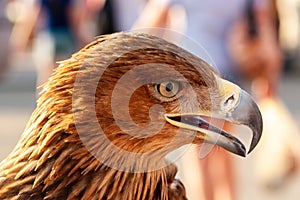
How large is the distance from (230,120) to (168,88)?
0.27m

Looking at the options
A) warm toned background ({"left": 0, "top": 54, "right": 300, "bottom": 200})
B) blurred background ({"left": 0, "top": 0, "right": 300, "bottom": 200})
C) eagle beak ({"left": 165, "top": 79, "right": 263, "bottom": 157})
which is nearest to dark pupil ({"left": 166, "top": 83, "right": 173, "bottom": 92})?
eagle beak ({"left": 165, "top": 79, "right": 263, "bottom": 157})

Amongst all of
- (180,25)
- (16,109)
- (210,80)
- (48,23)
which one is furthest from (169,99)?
(16,109)

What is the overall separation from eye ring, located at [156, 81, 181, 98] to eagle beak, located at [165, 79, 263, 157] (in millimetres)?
107

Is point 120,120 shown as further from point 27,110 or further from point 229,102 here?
point 27,110

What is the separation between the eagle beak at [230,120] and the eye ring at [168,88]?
0.11m

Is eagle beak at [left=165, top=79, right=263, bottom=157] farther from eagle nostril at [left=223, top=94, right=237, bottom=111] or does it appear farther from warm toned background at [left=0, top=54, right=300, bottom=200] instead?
warm toned background at [left=0, top=54, right=300, bottom=200]

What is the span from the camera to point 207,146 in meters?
4.35

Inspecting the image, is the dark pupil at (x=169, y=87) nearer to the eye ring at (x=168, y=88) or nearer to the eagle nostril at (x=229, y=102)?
the eye ring at (x=168, y=88)

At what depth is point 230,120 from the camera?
13.8 feet

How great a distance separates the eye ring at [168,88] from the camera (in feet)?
13.9

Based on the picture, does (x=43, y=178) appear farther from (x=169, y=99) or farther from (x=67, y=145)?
(x=169, y=99)

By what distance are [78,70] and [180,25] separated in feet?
10.6

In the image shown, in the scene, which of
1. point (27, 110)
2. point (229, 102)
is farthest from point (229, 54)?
point (27, 110)

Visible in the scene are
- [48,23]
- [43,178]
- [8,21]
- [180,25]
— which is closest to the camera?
[43,178]
